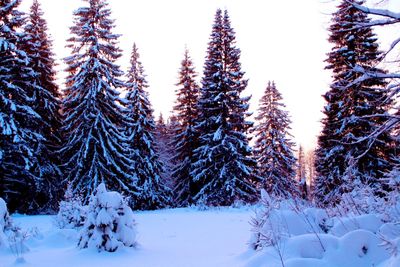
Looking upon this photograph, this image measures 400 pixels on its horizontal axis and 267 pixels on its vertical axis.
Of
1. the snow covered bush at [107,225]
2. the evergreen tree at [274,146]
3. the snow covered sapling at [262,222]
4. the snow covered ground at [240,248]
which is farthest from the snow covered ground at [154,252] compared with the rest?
the evergreen tree at [274,146]

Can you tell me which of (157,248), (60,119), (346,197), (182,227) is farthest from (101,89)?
(346,197)

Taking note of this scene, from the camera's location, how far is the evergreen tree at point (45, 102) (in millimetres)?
17797

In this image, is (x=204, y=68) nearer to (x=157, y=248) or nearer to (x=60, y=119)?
(x=60, y=119)

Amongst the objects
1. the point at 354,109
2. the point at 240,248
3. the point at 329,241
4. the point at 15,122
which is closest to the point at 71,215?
the point at 240,248

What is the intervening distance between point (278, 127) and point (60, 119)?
60.0ft

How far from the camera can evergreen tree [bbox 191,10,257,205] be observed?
2061 cm

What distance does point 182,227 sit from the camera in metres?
9.75

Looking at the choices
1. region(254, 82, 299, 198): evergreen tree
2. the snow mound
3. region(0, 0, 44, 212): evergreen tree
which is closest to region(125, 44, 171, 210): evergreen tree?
region(0, 0, 44, 212): evergreen tree

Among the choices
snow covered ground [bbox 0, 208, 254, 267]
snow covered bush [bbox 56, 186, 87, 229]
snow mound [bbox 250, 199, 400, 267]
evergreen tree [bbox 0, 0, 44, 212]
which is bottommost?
snow covered ground [bbox 0, 208, 254, 267]

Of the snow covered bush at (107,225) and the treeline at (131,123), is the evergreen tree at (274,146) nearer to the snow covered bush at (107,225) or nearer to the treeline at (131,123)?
the treeline at (131,123)

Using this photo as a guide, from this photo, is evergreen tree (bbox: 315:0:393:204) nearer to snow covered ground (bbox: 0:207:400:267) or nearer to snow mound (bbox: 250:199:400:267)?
snow covered ground (bbox: 0:207:400:267)

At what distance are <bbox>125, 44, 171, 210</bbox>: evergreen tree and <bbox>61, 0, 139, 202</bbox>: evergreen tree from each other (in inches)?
116

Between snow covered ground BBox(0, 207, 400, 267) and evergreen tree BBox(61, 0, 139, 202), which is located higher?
evergreen tree BBox(61, 0, 139, 202)

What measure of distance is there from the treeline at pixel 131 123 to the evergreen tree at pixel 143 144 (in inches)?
3.1
